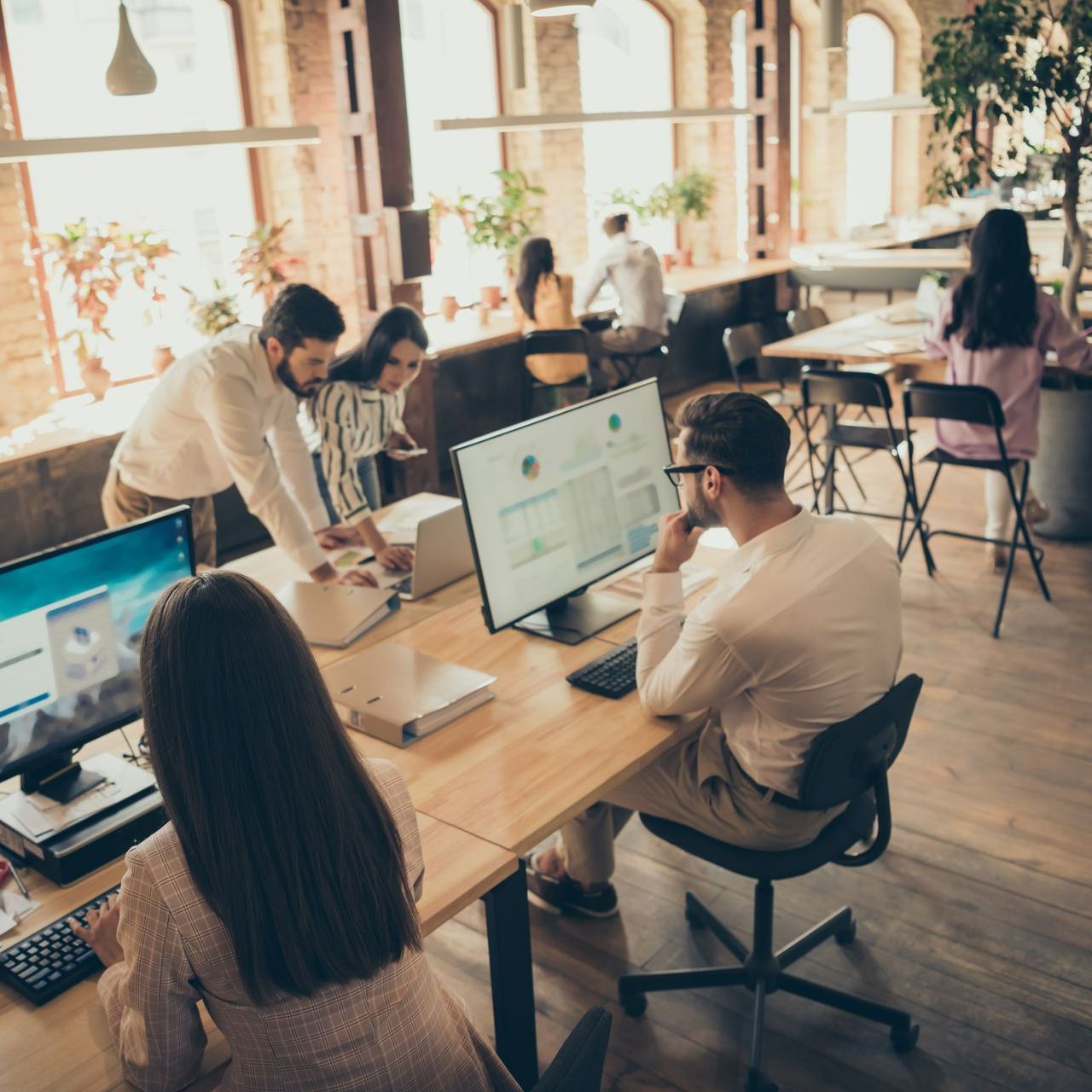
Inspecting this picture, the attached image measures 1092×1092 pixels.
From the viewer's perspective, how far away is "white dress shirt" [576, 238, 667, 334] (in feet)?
24.0

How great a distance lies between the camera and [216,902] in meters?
1.43

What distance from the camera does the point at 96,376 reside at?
5953 millimetres

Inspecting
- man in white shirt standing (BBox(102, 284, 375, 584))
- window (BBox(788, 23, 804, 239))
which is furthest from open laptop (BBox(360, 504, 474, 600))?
window (BBox(788, 23, 804, 239))

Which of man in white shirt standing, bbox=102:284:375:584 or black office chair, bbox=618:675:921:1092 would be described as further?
man in white shirt standing, bbox=102:284:375:584

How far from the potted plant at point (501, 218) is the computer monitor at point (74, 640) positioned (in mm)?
5747

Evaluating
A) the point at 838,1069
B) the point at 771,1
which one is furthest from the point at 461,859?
the point at 771,1

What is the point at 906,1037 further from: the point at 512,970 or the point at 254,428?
the point at 254,428

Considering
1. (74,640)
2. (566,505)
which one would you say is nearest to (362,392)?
(566,505)

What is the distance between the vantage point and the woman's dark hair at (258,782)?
139 centimetres

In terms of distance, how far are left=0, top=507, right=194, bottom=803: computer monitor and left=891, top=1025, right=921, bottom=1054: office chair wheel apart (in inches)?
65.3

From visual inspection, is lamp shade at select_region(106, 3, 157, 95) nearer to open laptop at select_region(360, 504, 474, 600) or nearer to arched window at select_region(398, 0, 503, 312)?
open laptop at select_region(360, 504, 474, 600)

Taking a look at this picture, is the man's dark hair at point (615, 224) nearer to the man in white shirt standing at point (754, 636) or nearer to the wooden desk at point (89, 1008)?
the man in white shirt standing at point (754, 636)

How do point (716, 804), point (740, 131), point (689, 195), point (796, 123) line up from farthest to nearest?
1. point (796, 123)
2. point (740, 131)
3. point (689, 195)
4. point (716, 804)

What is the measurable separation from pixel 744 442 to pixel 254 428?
1601 millimetres
